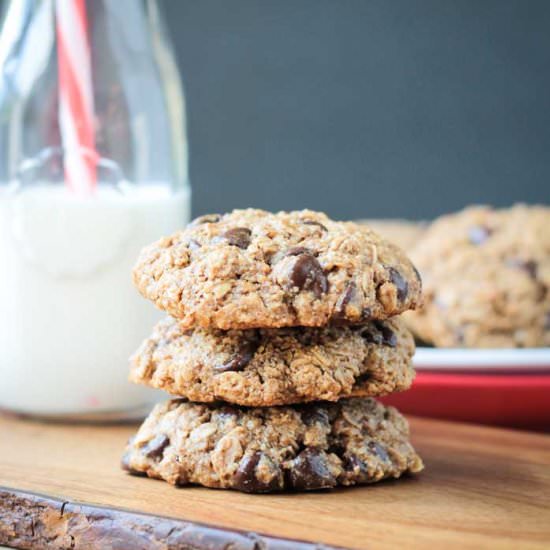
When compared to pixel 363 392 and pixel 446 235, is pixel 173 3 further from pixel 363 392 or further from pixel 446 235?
pixel 363 392

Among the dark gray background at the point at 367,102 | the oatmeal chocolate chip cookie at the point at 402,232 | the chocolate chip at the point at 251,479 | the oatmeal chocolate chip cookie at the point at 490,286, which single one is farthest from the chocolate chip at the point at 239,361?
the dark gray background at the point at 367,102

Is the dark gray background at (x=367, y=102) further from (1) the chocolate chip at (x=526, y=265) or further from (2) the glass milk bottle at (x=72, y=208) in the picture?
(2) the glass milk bottle at (x=72, y=208)

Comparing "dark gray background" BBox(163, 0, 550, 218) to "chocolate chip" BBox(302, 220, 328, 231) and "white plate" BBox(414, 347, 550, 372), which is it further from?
"chocolate chip" BBox(302, 220, 328, 231)

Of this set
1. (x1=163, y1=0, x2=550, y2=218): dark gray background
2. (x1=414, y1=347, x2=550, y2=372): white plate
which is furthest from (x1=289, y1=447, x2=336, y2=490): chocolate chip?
(x1=163, y1=0, x2=550, y2=218): dark gray background

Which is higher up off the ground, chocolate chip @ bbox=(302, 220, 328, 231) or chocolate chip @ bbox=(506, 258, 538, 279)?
chocolate chip @ bbox=(302, 220, 328, 231)

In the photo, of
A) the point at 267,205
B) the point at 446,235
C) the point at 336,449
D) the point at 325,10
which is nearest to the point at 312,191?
the point at 267,205

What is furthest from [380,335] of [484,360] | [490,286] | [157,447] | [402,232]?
[402,232]

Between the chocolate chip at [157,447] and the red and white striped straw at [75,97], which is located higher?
the red and white striped straw at [75,97]
